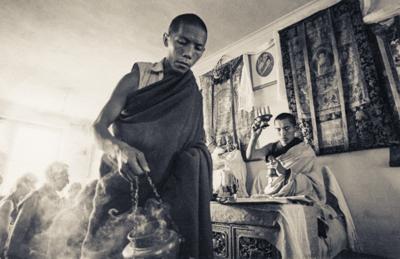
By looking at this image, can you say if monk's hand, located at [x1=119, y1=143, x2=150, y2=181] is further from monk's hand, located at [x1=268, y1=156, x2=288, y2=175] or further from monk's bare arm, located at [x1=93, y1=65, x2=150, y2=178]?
monk's hand, located at [x1=268, y1=156, x2=288, y2=175]

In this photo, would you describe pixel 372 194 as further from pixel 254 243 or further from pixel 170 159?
pixel 170 159

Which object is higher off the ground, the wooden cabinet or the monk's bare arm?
the monk's bare arm

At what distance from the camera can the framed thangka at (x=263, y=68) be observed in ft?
12.0

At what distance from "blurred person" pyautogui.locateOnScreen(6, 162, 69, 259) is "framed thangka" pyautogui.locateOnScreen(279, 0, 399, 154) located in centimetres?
282

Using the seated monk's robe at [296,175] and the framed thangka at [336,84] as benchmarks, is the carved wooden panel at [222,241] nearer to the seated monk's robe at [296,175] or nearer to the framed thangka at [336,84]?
the seated monk's robe at [296,175]

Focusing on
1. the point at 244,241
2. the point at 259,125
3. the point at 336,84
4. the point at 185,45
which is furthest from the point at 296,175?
the point at 185,45

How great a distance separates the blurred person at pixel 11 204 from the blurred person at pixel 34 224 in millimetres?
355

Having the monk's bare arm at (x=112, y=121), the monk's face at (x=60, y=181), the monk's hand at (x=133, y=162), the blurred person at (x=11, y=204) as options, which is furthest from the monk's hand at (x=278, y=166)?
the blurred person at (x=11, y=204)

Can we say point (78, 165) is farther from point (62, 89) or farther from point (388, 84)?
point (388, 84)

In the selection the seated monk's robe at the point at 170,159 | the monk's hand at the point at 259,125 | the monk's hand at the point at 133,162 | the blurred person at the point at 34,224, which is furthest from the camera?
the monk's hand at the point at 259,125

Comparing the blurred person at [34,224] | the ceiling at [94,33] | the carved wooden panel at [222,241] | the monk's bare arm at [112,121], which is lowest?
the carved wooden panel at [222,241]

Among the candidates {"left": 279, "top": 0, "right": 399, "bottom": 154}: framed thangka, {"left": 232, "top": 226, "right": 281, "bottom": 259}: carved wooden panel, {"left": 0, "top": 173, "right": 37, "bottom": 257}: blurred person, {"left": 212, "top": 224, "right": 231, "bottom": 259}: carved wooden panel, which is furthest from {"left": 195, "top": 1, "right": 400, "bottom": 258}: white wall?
{"left": 0, "top": 173, "right": 37, "bottom": 257}: blurred person

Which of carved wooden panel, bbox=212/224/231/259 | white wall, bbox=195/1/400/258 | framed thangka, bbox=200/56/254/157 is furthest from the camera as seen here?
framed thangka, bbox=200/56/254/157

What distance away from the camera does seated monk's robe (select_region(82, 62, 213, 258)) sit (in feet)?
2.93
